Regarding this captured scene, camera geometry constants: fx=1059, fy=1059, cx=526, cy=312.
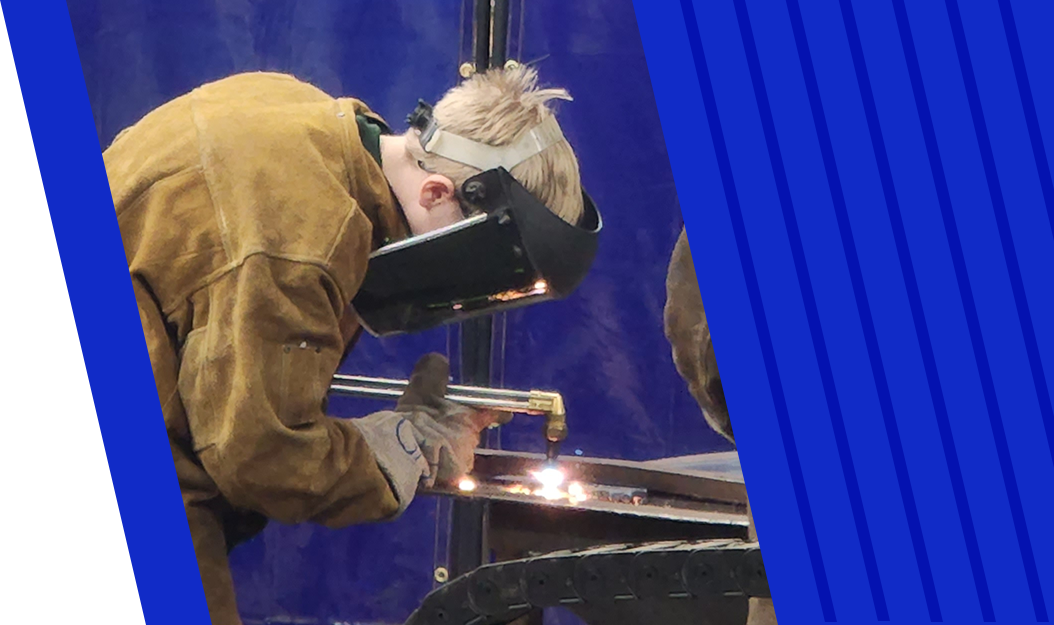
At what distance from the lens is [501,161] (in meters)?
0.94

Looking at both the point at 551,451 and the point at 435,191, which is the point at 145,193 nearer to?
the point at 435,191

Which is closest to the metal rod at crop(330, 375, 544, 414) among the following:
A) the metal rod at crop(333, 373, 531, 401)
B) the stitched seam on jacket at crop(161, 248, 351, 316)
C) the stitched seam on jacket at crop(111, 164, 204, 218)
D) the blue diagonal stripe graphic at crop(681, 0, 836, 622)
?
the metal rod at crop(333, 373, 531, 401)

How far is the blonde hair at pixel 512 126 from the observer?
941mm

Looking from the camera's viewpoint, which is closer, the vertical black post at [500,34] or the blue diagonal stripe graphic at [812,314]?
the blue diagonal stripe graphic at [812,314]

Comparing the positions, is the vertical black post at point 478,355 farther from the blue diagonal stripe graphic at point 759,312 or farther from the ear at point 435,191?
the blue diagonal stripe graphic at point 759,312

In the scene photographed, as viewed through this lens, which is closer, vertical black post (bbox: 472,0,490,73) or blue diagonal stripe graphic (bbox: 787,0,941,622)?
blue diagonal stripe graphic (bbox: 787,0,941,622)

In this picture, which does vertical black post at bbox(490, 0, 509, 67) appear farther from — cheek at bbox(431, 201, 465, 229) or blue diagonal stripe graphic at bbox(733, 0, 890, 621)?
blue diagonal stripe graphic at bbox(733, 0, 890, 621)

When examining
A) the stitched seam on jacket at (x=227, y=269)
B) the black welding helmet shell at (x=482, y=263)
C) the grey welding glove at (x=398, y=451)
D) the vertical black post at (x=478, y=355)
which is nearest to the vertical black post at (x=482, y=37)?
the vertical black post at (x=478, y=355)

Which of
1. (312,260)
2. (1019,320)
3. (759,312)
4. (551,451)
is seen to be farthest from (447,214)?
(1019,320)

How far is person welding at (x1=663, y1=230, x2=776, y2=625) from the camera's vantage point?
0.93 m

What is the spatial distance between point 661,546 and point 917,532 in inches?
14.3

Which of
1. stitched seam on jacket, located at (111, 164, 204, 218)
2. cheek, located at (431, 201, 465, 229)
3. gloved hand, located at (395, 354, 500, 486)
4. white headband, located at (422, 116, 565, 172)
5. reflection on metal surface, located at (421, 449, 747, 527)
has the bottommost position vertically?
reflection on metal surface, located at (421, 449, 747, 527)

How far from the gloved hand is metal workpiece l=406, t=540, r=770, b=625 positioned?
11 cm

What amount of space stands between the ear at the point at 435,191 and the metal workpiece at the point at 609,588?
35cm
